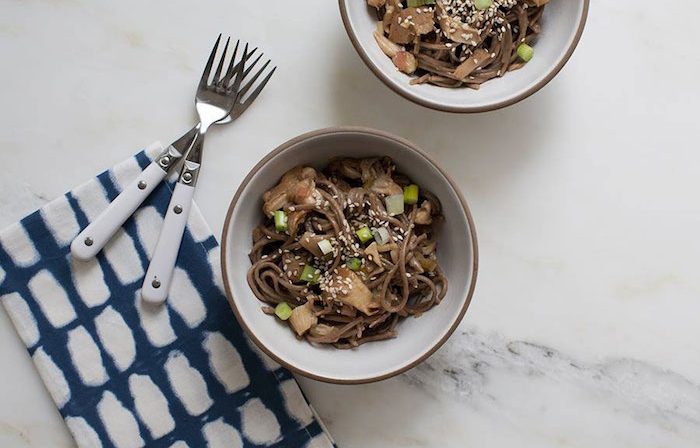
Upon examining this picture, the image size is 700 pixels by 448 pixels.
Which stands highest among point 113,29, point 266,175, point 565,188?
point 113,29

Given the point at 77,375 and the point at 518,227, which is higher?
the point at 77,375

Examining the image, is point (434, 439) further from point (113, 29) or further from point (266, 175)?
point (113, 29)

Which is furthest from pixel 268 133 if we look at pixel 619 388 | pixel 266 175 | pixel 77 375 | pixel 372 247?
pixel 619 388

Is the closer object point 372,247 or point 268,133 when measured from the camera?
point 372,247

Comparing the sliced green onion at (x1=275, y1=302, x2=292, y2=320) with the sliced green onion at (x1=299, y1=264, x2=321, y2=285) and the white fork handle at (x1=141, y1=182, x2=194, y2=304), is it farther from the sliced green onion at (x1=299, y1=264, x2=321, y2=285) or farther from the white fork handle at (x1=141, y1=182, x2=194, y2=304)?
the white fork handle at (x1=141, y1=182, x2=194, y2=304)

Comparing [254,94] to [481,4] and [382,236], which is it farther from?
[481,4]

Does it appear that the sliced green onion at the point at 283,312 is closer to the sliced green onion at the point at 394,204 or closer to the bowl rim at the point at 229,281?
the bowl rim at the point at 229,281

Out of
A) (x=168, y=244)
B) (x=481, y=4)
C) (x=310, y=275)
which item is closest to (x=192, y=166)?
(x=168, y=244)

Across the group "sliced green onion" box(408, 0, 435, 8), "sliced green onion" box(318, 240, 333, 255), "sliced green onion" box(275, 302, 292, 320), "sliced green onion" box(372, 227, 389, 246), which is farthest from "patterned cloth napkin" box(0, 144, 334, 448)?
"sliced green onion" box(408, 0, 435, 8)
